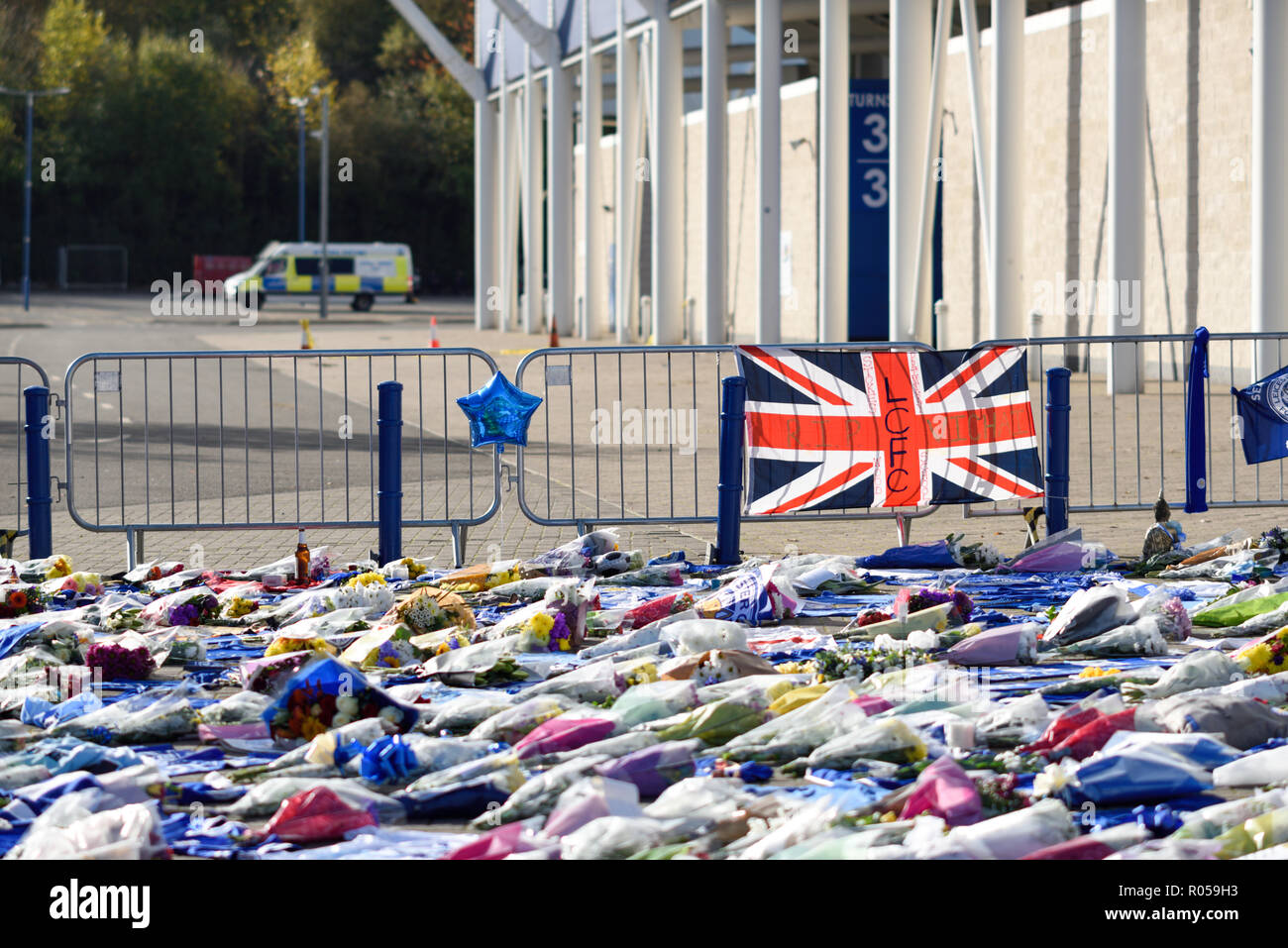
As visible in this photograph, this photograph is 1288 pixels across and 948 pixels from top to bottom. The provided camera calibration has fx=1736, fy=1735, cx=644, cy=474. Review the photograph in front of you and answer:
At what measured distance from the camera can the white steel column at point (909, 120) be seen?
24375 millimetres

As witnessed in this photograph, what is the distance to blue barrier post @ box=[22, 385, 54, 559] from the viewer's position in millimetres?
9125

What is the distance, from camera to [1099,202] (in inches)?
889

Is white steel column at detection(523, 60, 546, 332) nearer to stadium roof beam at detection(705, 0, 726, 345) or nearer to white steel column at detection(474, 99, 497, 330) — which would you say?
white steel column at detection(474, 99, 497, 330)

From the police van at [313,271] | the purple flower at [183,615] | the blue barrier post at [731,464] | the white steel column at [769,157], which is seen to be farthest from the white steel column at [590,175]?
the purple flower at [183,615]

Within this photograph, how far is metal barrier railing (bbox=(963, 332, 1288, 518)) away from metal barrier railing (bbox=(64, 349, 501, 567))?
140 inches

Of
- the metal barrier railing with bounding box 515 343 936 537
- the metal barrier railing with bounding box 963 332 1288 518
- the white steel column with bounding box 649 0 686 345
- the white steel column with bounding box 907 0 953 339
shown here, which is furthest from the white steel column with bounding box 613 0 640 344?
the metal barrier railing with bounding box 963 332 1288 518

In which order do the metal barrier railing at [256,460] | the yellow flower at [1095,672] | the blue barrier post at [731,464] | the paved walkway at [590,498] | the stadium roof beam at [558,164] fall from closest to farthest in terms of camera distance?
the yellow flower at [1095,672] → the blue barrier post at [731,464] → the metal barrier railing at [256,460] → the paved walkway at [590,498] → the stadium roof beam at [558,164]

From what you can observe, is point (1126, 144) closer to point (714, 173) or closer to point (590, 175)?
point (714, 173)

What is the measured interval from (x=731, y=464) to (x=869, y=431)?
82 cm

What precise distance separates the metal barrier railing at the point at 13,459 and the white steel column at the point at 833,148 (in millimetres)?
11886

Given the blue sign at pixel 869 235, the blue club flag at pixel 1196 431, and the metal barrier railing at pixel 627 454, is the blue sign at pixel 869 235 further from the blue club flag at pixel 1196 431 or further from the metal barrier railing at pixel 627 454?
the blue club flag at pixel 1196 431
